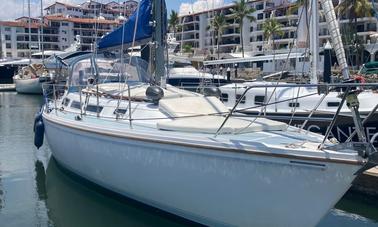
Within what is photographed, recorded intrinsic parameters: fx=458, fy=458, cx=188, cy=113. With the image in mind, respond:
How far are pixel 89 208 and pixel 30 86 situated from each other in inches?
1589

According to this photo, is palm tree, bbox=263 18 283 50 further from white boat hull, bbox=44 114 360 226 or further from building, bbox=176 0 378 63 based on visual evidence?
white boat hull, bbox=44 114 360 226

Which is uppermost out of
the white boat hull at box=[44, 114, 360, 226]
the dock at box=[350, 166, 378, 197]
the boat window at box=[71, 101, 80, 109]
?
the boat window at box=[71, 101, 80, 109]

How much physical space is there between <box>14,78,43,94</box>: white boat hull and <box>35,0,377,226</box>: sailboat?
3724 cm

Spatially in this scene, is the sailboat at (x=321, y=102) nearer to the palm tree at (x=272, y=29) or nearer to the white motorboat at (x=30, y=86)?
the white motorboat at (x=30, y=86)

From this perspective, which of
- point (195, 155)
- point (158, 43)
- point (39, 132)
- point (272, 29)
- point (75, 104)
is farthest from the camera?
point (272, 29)

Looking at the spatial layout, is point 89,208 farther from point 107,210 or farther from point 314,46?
point 314,46

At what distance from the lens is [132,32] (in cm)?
1183

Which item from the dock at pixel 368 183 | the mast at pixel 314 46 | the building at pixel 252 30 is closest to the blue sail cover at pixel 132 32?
the mast at pixel 314 46

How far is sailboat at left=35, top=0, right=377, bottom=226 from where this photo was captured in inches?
256

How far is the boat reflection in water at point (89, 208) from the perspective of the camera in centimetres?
891

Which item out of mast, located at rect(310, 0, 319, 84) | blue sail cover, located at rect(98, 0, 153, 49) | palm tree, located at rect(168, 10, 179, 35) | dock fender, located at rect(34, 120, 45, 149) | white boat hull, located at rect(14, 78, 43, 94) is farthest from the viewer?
palm tree, located at rect(168, 10, 179, 35)

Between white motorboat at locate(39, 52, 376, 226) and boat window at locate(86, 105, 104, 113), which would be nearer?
white motorboat at locate(39, 52, 376, 226)

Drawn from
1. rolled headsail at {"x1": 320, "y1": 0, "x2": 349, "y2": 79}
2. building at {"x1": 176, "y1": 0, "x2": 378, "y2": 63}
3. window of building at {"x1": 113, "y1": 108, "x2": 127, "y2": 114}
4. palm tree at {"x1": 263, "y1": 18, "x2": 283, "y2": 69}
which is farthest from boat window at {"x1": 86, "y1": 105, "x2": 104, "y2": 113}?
palm tree at {"x1": 263, "y1": 18, "x2": 283, "y2": 69}

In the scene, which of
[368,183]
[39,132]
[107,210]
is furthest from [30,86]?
[368,183]
